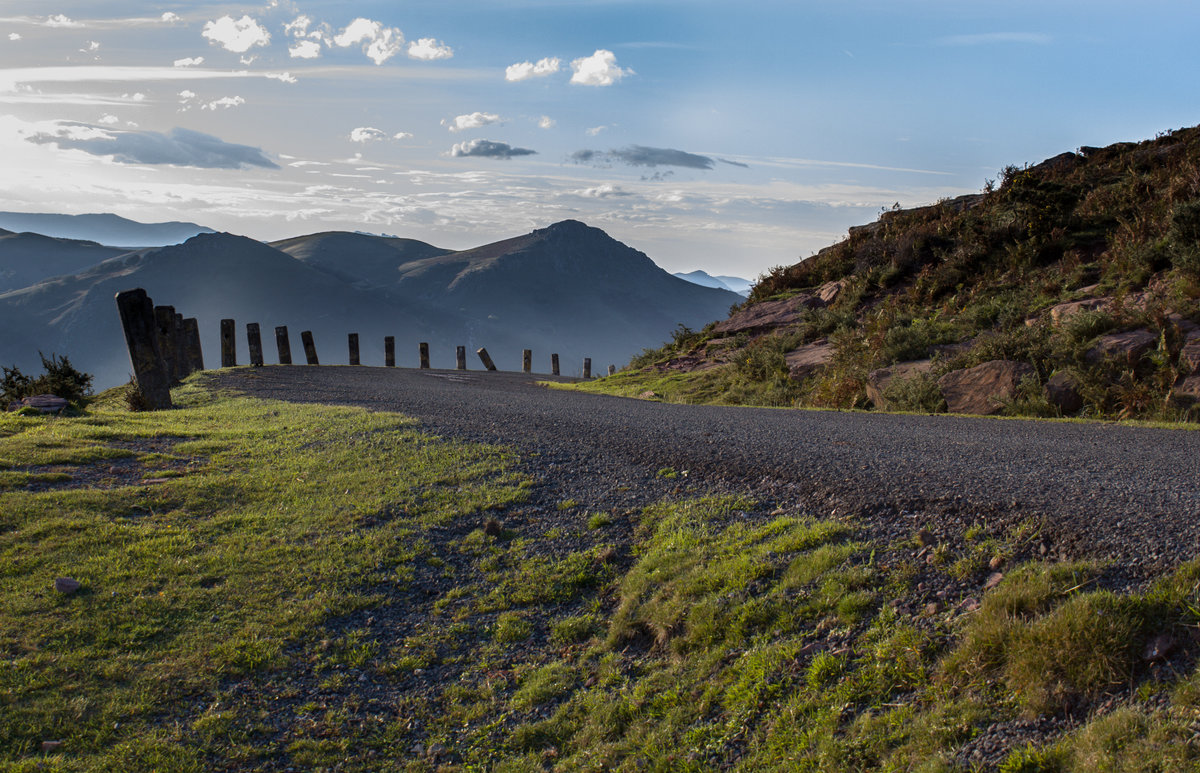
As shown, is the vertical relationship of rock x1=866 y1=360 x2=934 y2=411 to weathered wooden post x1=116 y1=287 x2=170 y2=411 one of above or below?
below

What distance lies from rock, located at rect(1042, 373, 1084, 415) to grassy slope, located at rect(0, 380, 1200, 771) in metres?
6.81

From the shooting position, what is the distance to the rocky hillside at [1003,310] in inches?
425

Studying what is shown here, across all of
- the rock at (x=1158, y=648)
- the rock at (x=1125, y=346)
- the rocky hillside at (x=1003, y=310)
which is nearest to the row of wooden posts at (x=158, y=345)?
the rocky hillside at (x=1003, y=310)

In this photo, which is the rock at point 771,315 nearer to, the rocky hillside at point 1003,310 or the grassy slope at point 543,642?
the rocky hillside at point 1003,310

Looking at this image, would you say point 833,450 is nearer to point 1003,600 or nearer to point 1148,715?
point 1003,600

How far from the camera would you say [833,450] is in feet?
25.6

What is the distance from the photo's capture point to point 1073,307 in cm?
1282

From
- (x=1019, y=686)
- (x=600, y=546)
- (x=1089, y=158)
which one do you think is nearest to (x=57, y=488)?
(x=600, y=546)

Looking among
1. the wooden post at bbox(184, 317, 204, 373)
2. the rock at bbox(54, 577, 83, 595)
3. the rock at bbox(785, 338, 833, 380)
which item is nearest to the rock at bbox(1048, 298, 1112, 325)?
the rock at bbox(785, 338, 833, 380)

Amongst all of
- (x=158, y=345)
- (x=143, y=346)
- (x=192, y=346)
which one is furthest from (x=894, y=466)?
(x=192, y=346)

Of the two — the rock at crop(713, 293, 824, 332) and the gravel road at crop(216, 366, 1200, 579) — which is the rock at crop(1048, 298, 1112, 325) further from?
the rock at crop(713, 293, 824, 332)

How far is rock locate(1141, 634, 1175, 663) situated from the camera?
333cm

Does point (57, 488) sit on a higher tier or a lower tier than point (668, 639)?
higher

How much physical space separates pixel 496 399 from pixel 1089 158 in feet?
62.7
